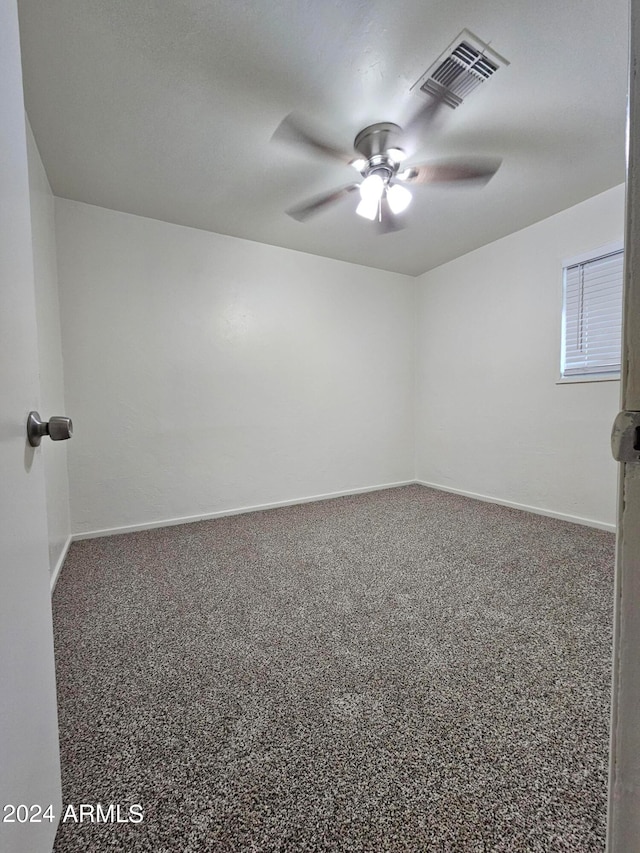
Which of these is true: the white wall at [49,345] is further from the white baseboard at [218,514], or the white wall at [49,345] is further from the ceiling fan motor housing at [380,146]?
the ceiling fan motor housing at [380,146]

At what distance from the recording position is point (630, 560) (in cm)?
36

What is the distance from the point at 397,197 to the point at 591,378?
1964mm

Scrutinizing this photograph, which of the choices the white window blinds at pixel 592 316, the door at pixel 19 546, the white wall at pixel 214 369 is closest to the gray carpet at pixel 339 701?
the door at pixel 19 546

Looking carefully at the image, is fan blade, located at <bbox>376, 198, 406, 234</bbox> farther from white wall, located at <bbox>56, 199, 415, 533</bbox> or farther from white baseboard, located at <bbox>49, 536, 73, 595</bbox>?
white baseboard, located at <bbox>49, 536, 73, 595</bbox>

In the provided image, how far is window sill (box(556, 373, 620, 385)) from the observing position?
2482 millimetres

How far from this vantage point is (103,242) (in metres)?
2.57

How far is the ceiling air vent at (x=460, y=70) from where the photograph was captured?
140cm

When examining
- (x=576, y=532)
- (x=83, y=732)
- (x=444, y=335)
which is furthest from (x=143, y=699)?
(x=444, y=335)

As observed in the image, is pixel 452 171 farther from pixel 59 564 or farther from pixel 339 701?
pixel 59 564

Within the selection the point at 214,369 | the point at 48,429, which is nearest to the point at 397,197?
the point at 214,369

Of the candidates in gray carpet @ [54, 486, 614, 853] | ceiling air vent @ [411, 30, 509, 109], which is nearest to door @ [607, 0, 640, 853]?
gray carpet @ [54, 486, 614, 853]

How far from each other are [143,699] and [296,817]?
0.61 meters

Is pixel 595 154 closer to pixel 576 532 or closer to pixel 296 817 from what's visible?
pixel 576 532

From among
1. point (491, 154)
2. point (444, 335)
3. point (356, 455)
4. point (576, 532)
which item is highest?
point (491, 154)
